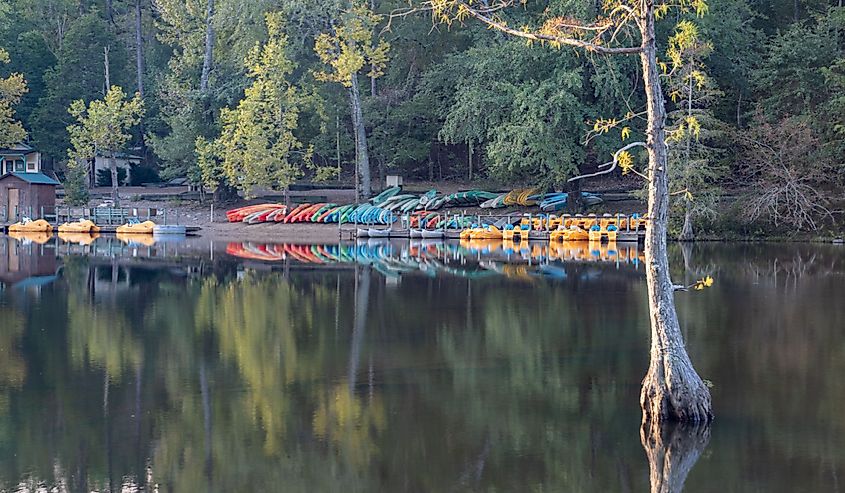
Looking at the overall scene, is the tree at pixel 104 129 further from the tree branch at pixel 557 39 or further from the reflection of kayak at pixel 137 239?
the tree branch at pixel 557 39

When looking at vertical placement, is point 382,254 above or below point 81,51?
below

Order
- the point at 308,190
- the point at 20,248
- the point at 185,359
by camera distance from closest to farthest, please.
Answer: the point at 185,359 < the point at 20,248 < the point at 308,190

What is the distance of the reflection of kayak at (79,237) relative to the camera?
155 feet

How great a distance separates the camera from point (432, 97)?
180ft

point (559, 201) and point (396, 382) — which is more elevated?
point (559, 201)

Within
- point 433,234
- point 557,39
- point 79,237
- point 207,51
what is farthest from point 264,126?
point 557,39

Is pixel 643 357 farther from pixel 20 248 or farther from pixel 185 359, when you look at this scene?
pixel 20 248

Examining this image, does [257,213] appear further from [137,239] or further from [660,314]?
[660,314]

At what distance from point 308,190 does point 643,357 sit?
142ft

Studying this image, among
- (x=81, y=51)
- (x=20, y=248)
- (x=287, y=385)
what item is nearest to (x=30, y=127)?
(x=81, y=51)

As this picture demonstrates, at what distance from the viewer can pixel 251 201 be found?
57.9m

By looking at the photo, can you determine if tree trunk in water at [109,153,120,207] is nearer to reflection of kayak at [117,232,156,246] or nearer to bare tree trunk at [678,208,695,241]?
reflection of kayak at [117,232,156,246]

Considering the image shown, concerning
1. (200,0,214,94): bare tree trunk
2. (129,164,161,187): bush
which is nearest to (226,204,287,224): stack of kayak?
(200,0,214,94): bare tree trunk

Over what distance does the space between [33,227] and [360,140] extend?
16.8m
